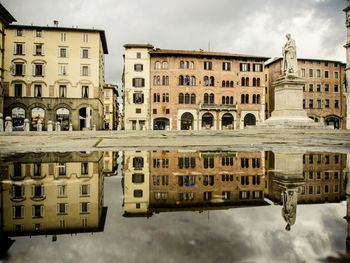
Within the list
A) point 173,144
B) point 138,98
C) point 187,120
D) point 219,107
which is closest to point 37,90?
point 138,98

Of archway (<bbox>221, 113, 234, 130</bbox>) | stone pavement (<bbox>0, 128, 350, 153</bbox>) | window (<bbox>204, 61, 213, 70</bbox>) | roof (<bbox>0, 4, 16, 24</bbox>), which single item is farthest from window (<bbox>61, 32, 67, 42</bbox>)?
stone pavement (<bbox>0, 128, 350, 153</bbox>)

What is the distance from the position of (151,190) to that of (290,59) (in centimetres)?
1906

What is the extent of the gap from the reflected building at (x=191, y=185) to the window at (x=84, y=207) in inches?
9.5

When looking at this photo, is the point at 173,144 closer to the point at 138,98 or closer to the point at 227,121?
the point at 138,98

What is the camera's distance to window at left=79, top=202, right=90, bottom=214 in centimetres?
157

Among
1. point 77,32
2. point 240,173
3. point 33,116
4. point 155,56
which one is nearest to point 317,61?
point 155,56

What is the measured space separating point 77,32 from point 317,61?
4104cm

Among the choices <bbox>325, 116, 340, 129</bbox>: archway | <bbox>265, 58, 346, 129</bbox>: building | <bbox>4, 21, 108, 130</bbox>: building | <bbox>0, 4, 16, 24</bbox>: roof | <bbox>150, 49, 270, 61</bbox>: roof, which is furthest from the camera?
<bbox>325, 116, 340, 129</bbox>: archway

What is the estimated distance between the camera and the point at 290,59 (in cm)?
1827

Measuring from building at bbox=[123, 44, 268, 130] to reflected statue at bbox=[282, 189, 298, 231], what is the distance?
37949 mm

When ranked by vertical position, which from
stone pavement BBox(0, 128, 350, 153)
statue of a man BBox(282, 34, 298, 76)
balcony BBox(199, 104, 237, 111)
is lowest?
stone pavement BBox(0, 128, 350, 153)

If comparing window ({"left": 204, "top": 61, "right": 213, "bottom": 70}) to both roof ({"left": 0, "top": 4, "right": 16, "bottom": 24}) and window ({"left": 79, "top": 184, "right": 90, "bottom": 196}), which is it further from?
window ({"left": 79, "top": 184, "right": 90, "bottom": 196})

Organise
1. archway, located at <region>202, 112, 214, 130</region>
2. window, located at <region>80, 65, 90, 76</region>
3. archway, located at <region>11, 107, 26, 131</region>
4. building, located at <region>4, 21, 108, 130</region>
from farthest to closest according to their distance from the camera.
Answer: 1. archway, located at <region>202, 112, 214, 130</region>
2. window, located at <region>80, 65, 90, 76</region>
3. building, located at <region>4, 21, 108, 130</region>
4. archway, located at <region>11, 107, 26, 131</region>

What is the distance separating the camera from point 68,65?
34.2 m
